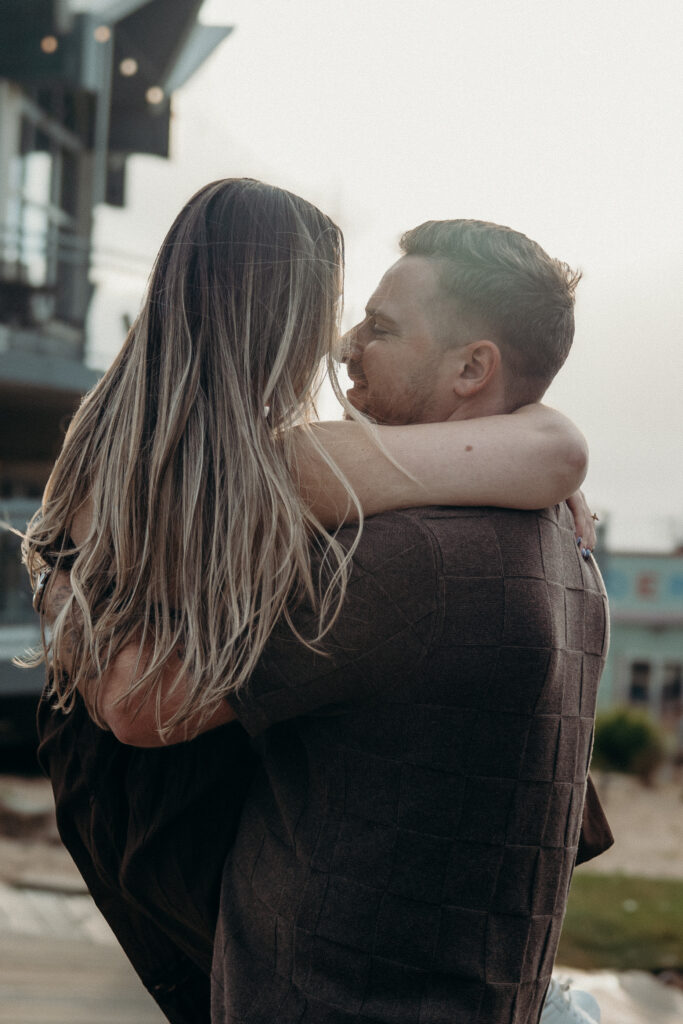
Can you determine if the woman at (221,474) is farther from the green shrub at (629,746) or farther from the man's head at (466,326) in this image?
the green shrub at (629,746)

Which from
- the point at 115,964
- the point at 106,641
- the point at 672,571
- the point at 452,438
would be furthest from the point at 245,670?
the point at 672,571

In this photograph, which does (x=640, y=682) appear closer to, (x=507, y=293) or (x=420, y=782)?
(x=507, y=293)

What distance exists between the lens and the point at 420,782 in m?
1.22

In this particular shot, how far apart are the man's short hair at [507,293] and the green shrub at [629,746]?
16847 millimetres

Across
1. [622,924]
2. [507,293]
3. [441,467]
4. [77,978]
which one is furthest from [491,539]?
[622,924]

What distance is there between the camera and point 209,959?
1.56 meters

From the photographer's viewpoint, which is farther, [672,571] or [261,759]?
[672,571]

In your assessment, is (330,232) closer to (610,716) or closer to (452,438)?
(452,438)

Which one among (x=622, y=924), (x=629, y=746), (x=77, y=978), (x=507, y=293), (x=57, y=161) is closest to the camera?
(x=507, y=293)

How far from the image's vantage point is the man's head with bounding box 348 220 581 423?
4.74 feet

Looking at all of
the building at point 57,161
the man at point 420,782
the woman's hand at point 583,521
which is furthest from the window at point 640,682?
the man at point 420,782

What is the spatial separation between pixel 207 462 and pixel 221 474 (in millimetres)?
24

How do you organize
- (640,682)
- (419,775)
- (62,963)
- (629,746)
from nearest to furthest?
1. (419,775)
2. (62,963)
3. (629,746)
4. (640,682)

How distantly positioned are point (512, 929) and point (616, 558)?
18419 mm
